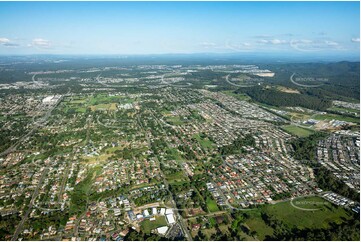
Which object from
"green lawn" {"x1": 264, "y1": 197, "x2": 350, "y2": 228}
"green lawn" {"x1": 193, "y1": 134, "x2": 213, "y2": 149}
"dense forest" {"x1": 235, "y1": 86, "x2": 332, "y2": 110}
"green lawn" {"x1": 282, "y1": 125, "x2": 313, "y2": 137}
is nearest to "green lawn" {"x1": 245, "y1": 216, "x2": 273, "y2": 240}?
"green lawn" {"x1": 264, "y1": 197, "x2": 350, "y2": 228}

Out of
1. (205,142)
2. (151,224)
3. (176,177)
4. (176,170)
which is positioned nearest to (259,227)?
A: (151,224)

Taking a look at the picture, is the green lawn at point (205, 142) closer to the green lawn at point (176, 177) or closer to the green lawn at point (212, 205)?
the green lawn at point (176, 177)

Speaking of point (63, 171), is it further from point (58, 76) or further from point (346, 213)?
point (58, 76)

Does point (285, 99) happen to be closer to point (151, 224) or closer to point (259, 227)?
point (259, 227)

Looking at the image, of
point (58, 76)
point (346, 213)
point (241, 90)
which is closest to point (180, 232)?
point (346, 213)

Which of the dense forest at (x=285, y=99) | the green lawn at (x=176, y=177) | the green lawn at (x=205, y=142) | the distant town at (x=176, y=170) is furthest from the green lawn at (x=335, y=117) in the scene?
the green lawn at (x=176, y=177)

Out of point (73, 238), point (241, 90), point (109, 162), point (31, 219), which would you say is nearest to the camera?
point (73, 238)
